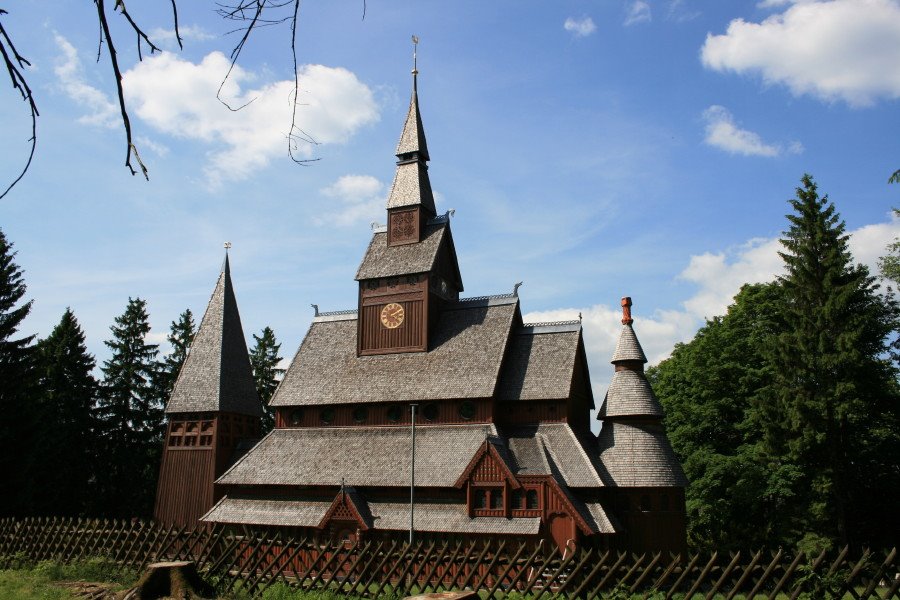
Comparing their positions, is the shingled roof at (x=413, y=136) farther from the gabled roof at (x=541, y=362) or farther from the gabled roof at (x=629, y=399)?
the gabled roof at (x=629, y=399)

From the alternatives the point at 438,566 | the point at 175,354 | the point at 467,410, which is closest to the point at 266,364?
the point at 175,354

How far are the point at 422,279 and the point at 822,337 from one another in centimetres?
2040

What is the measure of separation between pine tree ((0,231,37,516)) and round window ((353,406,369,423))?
58.8ft

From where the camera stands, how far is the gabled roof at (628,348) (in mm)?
35469

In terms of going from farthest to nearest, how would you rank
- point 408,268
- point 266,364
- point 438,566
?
point 266,364 → point 408,268 → point 438,566

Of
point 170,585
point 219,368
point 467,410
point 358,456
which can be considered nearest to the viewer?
point 170,585

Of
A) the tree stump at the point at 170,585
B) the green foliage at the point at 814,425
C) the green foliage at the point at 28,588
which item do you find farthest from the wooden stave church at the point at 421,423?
the tree stump at the point at 170,585

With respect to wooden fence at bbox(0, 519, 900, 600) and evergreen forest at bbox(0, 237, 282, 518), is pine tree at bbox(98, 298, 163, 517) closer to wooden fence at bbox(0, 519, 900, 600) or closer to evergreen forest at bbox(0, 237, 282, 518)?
evergreen forest at bbox(0, 237, 282, 518)

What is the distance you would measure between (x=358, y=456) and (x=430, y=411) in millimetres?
4051

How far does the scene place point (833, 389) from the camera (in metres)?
35.4

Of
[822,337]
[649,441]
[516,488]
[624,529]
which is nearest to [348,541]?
[516,488]

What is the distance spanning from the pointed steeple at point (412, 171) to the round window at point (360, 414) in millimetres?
12094

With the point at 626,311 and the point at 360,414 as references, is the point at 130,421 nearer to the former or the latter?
the point at 360,414

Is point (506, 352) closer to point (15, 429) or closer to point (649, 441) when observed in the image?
point (649, 441)
